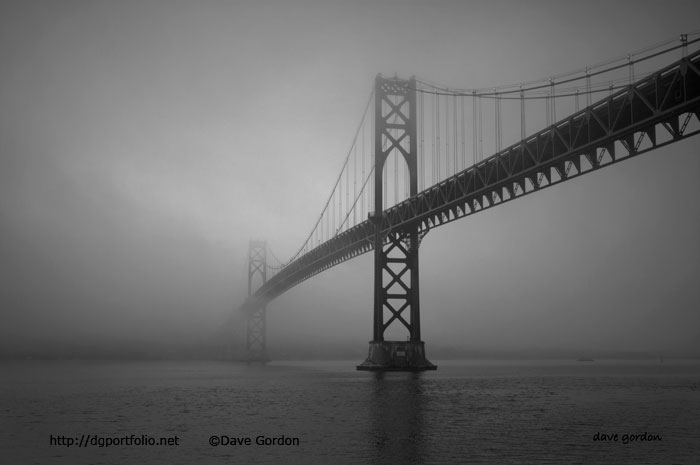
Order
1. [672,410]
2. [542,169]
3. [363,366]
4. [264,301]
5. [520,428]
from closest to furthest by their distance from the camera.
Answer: [520,428]
[672,410]
[542,169]
[363,366]
[264,301]

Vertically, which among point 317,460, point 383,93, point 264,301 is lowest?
point 317,460

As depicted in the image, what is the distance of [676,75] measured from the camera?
29.6 metres

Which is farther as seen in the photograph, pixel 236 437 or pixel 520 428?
pixel 520 428

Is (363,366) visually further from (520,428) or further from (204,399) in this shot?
(520,428)

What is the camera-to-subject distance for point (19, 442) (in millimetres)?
24719

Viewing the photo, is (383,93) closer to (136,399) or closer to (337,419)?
(136,399)

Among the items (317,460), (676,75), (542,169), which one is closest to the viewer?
(317,460)

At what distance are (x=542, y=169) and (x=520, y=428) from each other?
55.4 ft

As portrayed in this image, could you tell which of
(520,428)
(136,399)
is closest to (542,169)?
(520,428)

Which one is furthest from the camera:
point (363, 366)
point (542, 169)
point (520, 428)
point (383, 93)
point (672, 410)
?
point (383, 93)

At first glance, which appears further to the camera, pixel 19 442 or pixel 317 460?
pixel 19 442

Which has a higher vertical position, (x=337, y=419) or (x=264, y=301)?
(x=264, y=301)

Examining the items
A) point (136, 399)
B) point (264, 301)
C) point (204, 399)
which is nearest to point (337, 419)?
point (204, 399)

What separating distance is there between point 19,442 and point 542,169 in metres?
27.5
